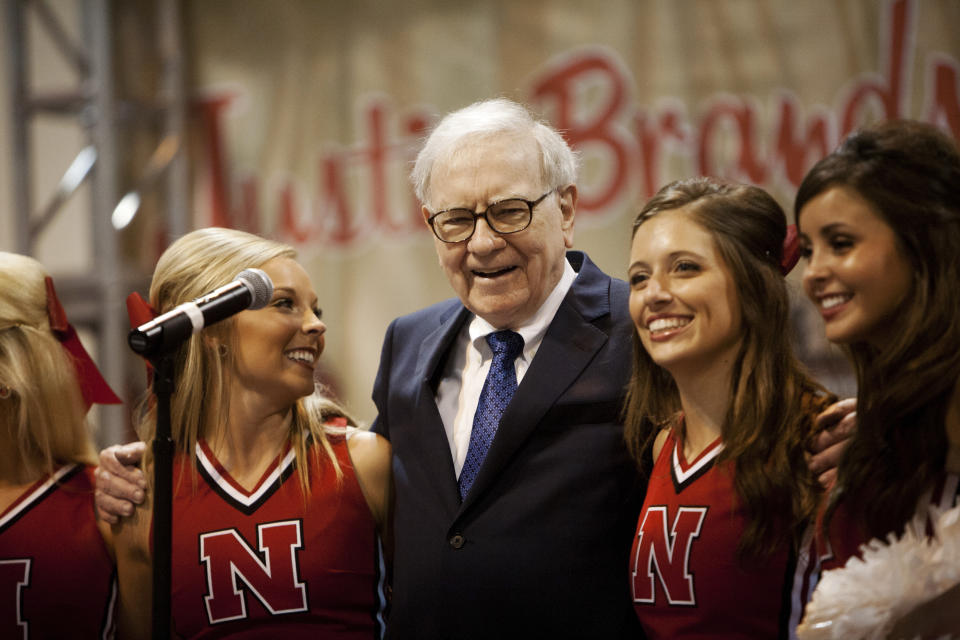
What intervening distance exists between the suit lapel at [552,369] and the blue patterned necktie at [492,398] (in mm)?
64

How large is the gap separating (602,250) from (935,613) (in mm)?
3551

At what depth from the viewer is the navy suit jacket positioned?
217 cm

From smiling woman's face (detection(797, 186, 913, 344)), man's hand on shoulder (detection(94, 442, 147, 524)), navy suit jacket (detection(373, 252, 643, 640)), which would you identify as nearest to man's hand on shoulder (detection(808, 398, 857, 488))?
smiling woman's face (detection(797, 186, 913, 344))

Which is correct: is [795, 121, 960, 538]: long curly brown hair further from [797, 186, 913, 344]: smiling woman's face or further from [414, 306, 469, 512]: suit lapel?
[414, 306, 469, 512]: suit lapel

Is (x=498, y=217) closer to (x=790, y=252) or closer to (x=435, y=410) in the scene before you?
(x=435, y=410)

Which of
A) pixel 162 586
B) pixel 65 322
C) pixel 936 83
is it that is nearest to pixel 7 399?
pixel 65 322

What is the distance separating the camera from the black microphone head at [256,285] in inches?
76.5

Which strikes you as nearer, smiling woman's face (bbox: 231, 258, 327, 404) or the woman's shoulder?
the woman's shoulder

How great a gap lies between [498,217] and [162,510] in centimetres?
102

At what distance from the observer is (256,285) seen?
196cm

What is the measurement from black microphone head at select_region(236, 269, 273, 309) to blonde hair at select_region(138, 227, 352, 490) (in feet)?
1.42

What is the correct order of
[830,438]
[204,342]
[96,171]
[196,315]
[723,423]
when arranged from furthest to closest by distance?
[96,171] → [204,342] → [723,423] → [830,438] → [196,315]

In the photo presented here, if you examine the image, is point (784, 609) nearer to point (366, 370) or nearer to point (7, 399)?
point (7, 399)

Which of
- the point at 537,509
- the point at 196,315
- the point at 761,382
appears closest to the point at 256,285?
the point at 196,315
